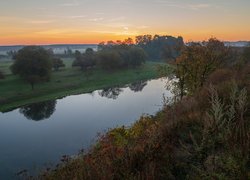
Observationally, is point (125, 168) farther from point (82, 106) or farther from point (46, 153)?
point (82, 106)

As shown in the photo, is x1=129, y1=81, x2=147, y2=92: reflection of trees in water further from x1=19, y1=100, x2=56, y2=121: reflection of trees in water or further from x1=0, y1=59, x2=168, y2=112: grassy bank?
x1=19, y1=100, x2=56, y2=121: reflection of trees in water

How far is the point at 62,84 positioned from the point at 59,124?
1543 inches

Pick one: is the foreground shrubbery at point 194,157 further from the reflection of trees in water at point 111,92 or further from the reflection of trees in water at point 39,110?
the reflection of trees in water at point 111,92

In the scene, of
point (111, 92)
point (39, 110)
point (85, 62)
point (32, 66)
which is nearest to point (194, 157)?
point (39, 110)

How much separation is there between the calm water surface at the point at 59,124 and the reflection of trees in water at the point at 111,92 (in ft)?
0.78

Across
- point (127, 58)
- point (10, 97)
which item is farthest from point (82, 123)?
point (127, 58)

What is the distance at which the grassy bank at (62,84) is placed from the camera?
6831cm

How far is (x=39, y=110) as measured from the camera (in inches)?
2324

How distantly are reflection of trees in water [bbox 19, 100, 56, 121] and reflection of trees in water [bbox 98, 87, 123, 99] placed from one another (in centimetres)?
1266

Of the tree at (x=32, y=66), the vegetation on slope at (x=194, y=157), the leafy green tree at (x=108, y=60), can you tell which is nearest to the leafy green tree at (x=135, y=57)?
the leafy green tree at (x=108, y=60)

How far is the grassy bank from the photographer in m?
68.3

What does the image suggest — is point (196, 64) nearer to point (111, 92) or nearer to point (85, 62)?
point (111, 92)

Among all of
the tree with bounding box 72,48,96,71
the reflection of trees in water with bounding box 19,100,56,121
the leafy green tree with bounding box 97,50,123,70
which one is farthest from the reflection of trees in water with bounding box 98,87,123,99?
the tree with bounding box 72,48,96,71

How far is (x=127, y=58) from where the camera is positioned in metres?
122
